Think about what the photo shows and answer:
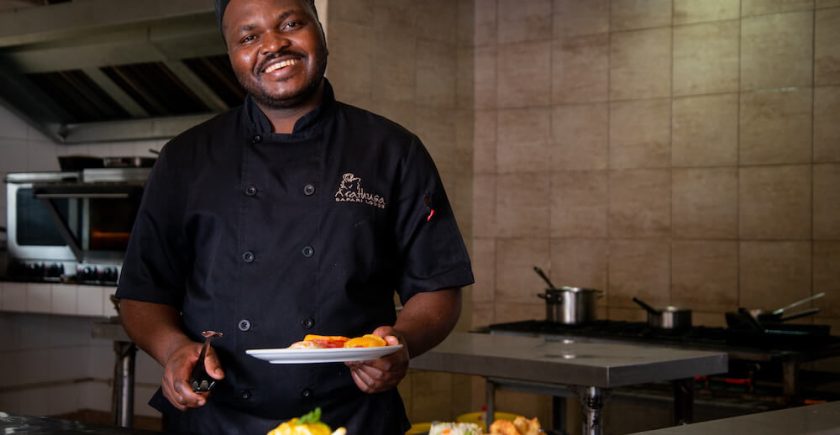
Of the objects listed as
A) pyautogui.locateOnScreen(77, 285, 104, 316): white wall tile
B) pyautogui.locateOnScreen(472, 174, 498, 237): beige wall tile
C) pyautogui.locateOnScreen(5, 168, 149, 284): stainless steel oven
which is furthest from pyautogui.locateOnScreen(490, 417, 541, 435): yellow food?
pyautogui.locateOnScreen(77, 285, 104, 316): white wall tile

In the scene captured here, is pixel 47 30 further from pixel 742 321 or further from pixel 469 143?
pixel 742 321

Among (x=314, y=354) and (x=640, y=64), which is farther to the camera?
(x=640, y=64)

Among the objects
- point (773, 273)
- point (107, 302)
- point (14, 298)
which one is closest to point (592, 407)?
point (773, 273)

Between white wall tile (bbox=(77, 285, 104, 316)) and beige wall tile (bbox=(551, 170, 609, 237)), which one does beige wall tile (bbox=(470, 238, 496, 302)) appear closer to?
beige wall tile (bbox=(551, 170, 609, 237))

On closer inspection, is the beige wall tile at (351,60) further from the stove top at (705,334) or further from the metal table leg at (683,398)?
the metal table leg at (683,398)

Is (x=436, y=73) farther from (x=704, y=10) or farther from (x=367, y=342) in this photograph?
(x=367, y=342)

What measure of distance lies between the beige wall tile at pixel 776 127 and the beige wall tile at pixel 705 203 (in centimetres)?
17

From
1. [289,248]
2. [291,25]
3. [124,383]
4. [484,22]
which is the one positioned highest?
[484,22]

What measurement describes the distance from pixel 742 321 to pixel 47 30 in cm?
477

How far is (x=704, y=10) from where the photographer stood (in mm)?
6066

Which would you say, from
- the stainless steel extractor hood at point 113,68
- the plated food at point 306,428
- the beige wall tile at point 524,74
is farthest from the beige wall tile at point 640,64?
the plated food at point 306,428

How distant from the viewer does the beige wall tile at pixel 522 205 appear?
665 centimetres

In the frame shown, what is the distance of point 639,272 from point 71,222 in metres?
3.85

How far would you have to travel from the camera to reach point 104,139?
782 centimetres
